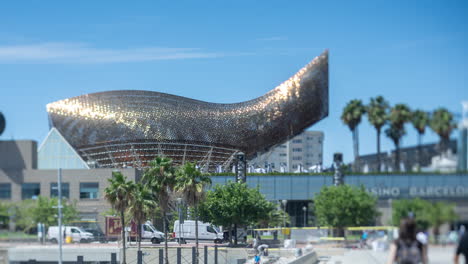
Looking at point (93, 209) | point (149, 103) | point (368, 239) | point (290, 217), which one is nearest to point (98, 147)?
point (149, 103)

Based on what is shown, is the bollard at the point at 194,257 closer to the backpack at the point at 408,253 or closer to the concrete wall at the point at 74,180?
the concrete wall at the point at 74,180

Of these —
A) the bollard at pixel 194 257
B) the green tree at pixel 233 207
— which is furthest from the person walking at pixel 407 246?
the green tree at pixel 233 207

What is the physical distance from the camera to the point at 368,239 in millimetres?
17750

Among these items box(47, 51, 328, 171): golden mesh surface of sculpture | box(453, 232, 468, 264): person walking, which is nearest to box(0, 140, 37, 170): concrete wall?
box(47, 51, 328, 171): golden mesh surface of sculpture

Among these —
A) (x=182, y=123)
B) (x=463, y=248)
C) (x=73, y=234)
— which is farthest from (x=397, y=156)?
(x=182, y=123)

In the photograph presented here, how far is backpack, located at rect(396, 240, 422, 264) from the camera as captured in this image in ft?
42.3

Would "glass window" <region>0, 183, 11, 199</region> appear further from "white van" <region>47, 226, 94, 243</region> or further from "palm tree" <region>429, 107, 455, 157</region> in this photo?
"palm tree" <region>429, 107, 455, 157</region>

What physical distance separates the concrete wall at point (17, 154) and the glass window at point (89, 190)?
211 inches

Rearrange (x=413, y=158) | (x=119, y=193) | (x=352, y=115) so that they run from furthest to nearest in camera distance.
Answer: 1. (x=119, y=193)
2. (x=352, y=115)
3. (x=413, y=158)

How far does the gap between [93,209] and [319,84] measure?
33.9 m

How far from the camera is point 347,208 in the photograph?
25.8 meters

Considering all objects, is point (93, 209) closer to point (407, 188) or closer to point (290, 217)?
point (290, 217)

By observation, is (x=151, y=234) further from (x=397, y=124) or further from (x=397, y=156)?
(x=397, y=156)

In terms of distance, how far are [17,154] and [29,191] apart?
3.81m
